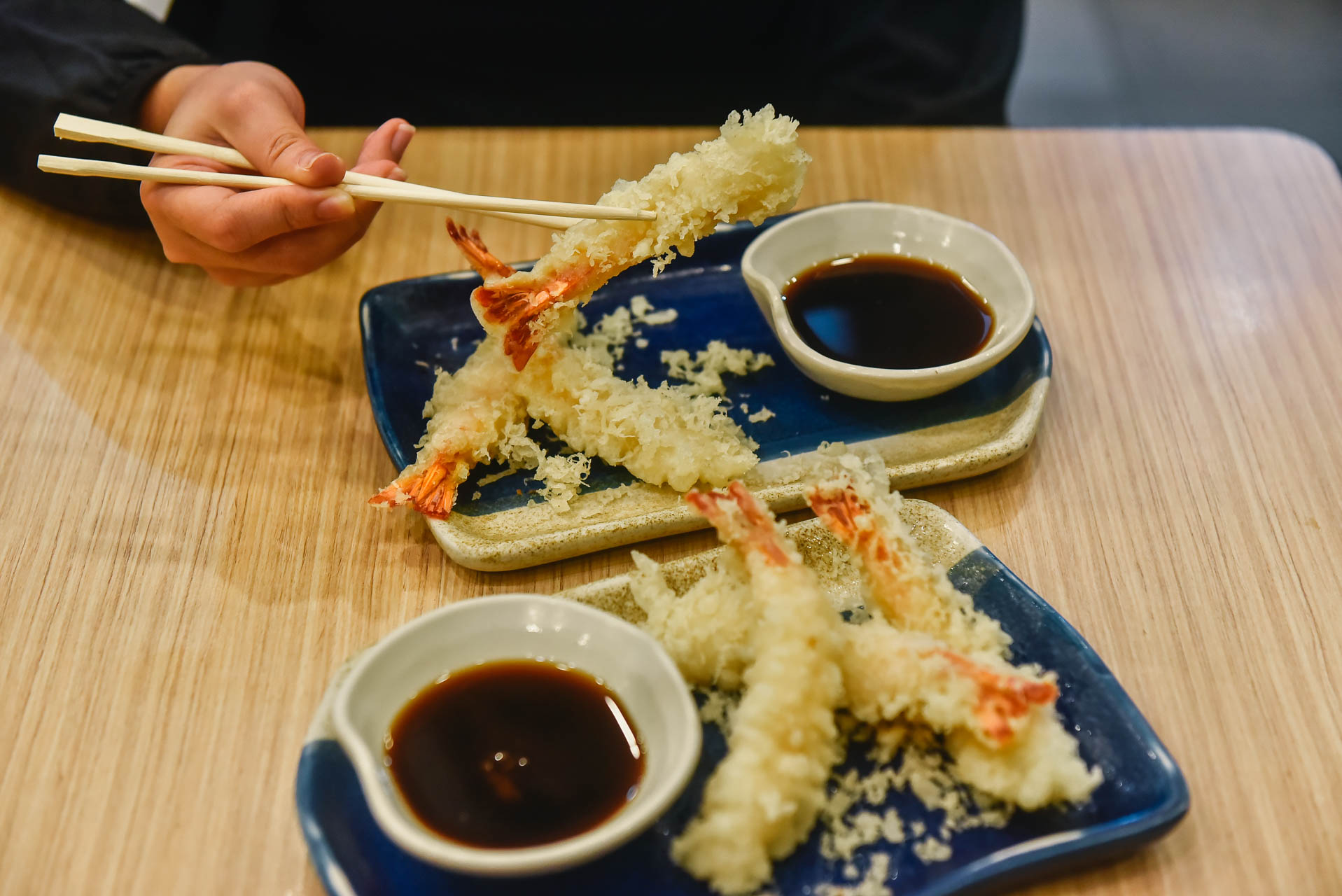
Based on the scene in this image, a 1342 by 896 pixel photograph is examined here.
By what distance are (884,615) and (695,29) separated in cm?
249

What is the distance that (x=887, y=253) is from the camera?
105 inches

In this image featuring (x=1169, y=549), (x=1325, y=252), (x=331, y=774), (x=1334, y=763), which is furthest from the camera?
(x=1325, y=252)

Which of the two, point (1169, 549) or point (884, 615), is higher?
point (884, 615)

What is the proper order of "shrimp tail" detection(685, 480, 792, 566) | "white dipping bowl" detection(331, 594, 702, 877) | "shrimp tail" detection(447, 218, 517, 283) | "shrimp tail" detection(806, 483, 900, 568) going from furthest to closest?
1. "shrimp tail" detection(447, 218, 517, 283)
2. "shrimp tail" detection(806, 483, 900, 568)
3. "shrimp tail" detection(685, 480, 792, 566)
4. "white dipping bowl" detection(331, 594, 702, 877)

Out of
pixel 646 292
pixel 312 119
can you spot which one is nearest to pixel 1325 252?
pixel 646 292

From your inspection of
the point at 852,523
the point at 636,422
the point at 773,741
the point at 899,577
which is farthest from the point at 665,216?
the point at 773,741

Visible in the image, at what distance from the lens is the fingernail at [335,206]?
2086 millimetres

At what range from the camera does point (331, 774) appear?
1.61m

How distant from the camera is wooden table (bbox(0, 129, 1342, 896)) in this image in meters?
1.75

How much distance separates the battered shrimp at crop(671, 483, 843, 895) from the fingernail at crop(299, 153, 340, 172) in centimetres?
126

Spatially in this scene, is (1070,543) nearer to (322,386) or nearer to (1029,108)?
(322,386)

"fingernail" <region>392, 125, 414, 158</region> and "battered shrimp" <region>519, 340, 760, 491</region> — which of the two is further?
"fingernail" <region>392, 125, 414, 158</region>

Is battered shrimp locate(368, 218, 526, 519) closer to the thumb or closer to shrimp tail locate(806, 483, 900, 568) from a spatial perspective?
the thumb

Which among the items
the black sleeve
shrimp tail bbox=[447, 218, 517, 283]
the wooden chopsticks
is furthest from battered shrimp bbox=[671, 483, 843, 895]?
the black sleeve
